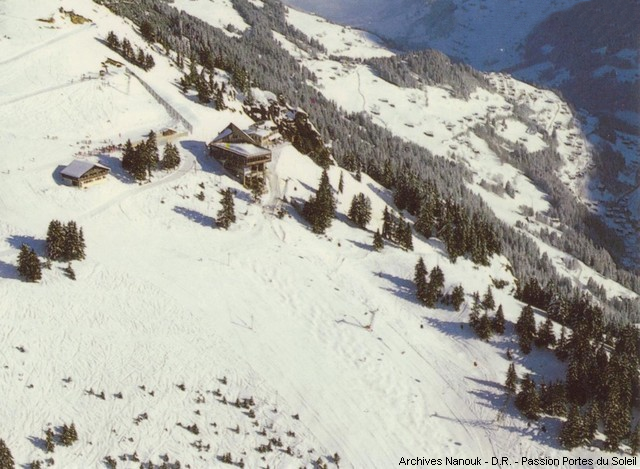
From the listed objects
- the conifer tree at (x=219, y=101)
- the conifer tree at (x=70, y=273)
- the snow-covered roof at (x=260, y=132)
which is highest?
the conifer tree at (x=219, y=101)

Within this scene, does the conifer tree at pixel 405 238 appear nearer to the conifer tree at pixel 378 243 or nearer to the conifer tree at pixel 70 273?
the conifer tree at pixel 378 243

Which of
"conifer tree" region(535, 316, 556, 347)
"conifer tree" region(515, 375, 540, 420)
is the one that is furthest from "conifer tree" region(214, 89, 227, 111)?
"conifer tree" region(515, 375, 540, 420)

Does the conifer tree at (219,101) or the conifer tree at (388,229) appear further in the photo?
the conifer tree at (219,101)

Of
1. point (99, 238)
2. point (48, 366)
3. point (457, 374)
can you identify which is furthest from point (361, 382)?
point (99, 238)

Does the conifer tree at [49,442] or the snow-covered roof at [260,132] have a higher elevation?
the snow-covered roof at [260,132]

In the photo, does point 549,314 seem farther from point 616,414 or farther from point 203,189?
point 203,189

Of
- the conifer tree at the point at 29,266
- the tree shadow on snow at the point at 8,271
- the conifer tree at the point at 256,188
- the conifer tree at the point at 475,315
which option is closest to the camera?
the conifer tree at the point at 29,266

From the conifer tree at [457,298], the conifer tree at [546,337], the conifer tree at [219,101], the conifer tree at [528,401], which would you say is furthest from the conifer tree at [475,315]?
the conifer tree at [219,101]
